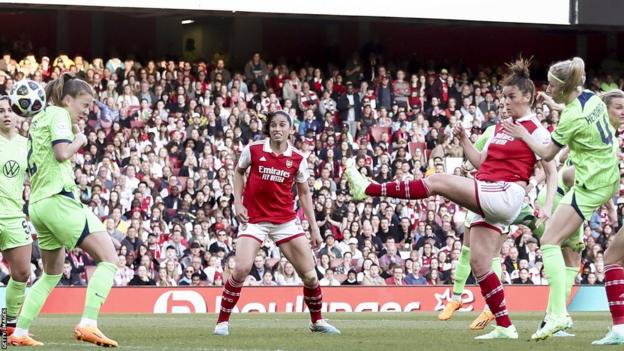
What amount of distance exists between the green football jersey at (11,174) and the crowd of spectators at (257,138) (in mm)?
10979

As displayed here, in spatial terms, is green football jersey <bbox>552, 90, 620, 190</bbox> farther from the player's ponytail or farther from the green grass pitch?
the player's ponytail

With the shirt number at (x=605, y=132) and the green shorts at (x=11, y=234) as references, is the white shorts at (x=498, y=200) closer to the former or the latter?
the shirt number at (x=605, y=132)

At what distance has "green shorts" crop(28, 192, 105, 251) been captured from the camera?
11086 mm

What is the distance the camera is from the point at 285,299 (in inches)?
888

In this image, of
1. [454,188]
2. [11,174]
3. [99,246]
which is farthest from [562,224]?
[11,174]

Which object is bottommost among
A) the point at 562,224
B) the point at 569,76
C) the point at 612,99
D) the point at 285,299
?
the point at 285,299

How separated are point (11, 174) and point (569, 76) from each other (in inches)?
194

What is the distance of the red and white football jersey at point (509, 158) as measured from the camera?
38.7 ft

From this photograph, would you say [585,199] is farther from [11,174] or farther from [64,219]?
[11,174]

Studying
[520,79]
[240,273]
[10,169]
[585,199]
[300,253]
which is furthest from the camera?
[300,253]

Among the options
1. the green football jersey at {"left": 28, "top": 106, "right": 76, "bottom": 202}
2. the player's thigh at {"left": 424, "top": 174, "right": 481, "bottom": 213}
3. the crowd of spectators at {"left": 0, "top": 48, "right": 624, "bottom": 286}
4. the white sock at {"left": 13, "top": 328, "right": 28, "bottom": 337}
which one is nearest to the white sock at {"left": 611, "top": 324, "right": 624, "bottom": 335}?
the player's thigh at {"left": 424, "top": 174, "right": 481, "bottom": 213}

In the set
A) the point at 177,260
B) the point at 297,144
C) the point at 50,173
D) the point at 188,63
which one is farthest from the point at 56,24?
the point at 50,173

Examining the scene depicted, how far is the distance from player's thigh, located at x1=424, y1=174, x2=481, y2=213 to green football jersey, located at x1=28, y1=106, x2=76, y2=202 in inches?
121

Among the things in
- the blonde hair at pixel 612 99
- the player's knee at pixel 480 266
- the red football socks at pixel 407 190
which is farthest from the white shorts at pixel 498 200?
the blonde hair at pixel 612 99
